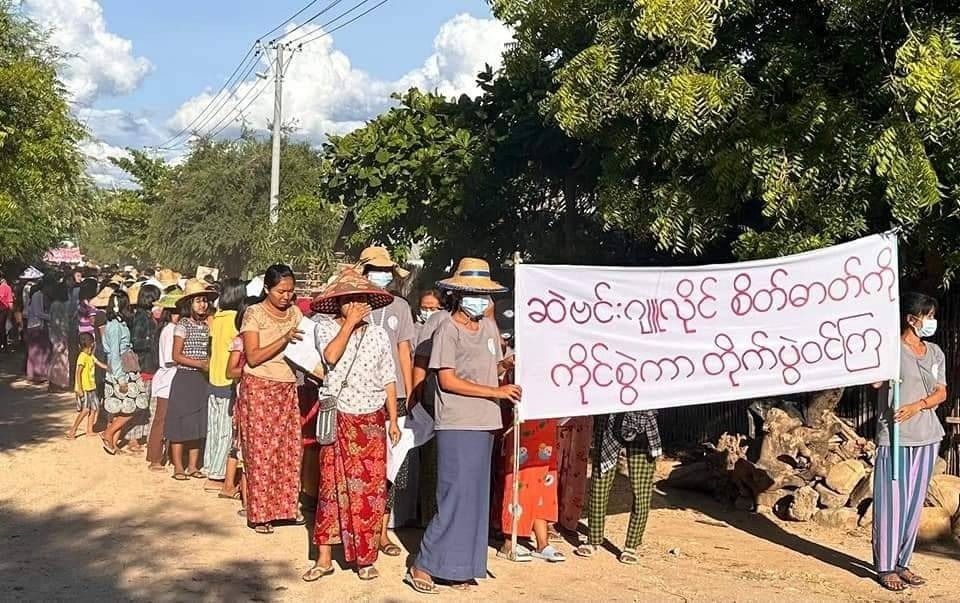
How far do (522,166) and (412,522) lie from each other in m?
7.19

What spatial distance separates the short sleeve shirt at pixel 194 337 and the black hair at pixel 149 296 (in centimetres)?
156

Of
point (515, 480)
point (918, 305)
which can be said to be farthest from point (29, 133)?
point (918, 305)

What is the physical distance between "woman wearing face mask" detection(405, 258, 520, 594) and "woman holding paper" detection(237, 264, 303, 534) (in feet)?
4.69

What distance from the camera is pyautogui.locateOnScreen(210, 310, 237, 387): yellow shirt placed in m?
8.21

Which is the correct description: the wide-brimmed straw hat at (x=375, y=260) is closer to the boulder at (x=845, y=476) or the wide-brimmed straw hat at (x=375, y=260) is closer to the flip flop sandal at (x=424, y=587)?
the flip flop sandal at (x=424, y=587)

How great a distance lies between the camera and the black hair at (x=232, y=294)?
815 cm

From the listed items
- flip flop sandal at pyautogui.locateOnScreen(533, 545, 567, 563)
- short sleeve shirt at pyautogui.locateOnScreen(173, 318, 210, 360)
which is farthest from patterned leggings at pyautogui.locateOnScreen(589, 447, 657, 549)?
short sleeve shirt at pyautogui.locateOnScreen(173, 318, 210, 360)

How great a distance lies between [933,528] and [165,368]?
666 centimetres

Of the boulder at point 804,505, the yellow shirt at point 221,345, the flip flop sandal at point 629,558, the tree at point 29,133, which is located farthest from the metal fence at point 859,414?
the tree at point 29,133

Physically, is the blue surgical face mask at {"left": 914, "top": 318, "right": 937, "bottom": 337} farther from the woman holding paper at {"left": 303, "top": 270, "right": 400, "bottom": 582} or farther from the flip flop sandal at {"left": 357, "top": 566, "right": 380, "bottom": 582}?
the flip flop sandal at {"left": 357, "top": 566, "right": 380, "bottom": 582}

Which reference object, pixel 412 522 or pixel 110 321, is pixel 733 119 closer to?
pixel 412 522

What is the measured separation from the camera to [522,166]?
13.4m

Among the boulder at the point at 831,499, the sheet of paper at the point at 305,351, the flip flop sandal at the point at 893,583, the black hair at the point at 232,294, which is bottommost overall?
the flip flop sandal at the point at 893,583

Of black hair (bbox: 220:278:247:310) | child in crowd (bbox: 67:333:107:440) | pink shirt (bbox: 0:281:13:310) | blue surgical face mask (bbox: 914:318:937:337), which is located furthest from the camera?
pink shirt (bbox: 0:281:13:310)
